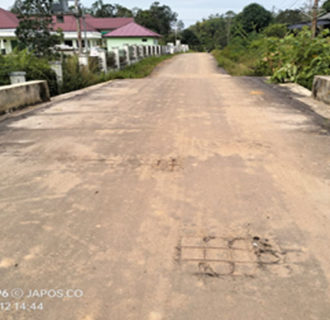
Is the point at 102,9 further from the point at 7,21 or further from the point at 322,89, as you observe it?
the point at 322,89

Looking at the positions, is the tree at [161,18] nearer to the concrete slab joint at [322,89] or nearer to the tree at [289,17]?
the tree at [289,17]

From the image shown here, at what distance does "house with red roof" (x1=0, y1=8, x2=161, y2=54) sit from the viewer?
102 feet

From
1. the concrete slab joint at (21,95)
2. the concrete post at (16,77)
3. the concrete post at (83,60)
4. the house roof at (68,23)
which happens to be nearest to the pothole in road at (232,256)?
the concrete slab joint at (21,95)

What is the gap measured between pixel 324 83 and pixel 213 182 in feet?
15.5

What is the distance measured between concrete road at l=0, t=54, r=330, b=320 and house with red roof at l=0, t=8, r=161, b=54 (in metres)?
28.8

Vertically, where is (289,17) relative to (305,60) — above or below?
above

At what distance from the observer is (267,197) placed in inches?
111

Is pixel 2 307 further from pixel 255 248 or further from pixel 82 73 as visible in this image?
pixel 82 73

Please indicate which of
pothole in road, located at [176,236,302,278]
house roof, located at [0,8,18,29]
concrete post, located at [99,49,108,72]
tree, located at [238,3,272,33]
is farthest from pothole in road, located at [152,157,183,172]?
tree, located at [238,3,272,33]

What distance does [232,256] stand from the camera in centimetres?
210

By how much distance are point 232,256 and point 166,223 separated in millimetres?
570

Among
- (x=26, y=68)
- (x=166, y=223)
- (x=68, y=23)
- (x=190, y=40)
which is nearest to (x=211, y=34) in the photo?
(x=190, y=40)

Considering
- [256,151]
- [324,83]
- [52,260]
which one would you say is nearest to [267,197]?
[256,151]

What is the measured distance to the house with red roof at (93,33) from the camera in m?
31.2
